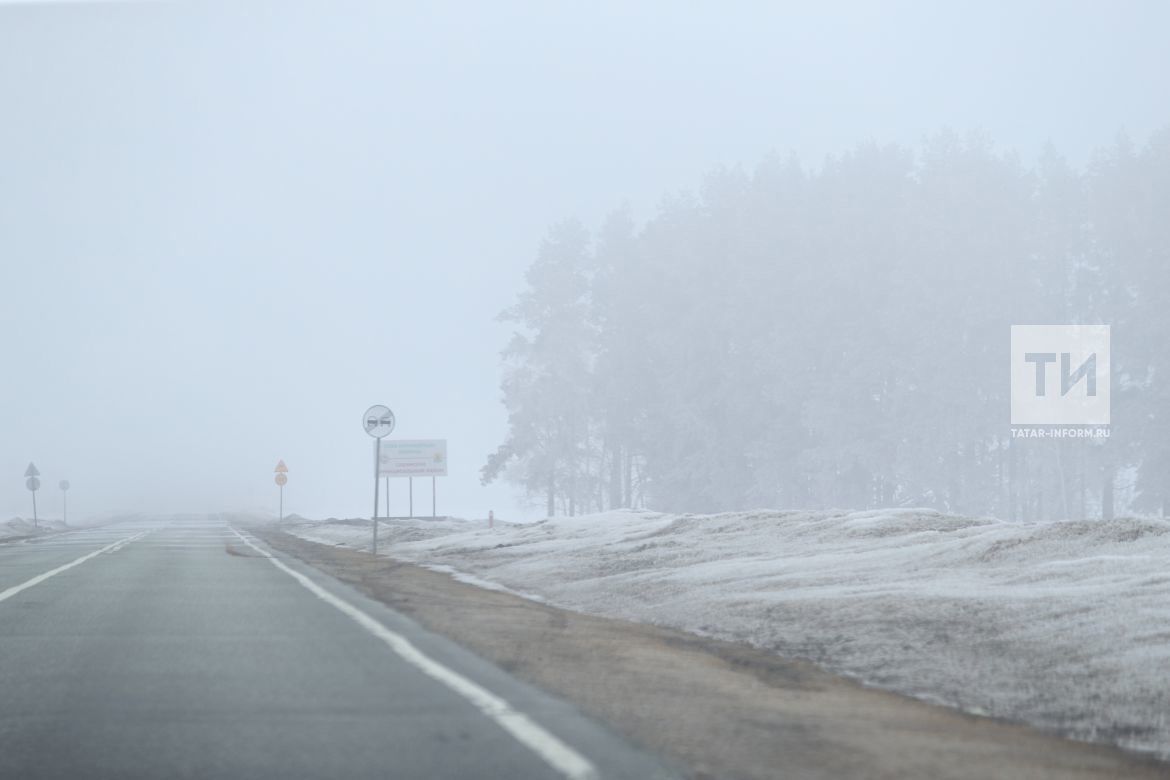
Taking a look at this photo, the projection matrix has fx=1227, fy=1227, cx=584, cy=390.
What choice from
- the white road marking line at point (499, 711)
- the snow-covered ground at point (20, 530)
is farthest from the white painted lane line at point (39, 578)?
the snow-covered ground at point (20, 530)

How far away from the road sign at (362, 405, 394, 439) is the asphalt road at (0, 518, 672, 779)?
541 inches

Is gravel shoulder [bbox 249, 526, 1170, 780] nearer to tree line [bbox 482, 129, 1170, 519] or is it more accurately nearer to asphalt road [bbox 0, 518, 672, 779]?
asphalt road [bbox 0, 518, 672, 779]

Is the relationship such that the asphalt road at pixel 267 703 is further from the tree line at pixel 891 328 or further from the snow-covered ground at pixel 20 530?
the tree line at pixel 891 328

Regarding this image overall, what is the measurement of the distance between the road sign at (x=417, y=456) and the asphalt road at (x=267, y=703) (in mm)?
43992

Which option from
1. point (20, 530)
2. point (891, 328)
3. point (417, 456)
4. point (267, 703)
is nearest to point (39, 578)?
point (267, 703)

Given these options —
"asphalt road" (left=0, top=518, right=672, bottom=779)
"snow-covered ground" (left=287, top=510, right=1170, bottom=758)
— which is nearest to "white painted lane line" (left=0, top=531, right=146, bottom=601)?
"asphalt road" (left=0, top=518, right=672, bottom=779)

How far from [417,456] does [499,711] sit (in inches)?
2031

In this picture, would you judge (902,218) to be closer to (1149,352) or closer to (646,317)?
(1149,352)

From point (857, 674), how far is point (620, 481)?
5367 cm

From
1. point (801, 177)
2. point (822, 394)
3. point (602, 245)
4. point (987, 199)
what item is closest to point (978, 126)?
point (987, 199)

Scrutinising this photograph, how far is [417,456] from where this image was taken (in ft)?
189

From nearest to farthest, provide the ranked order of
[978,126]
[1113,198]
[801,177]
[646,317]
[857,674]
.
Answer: [857,674] < [1113,198] < [978,126] < [801,177] < [646,317]

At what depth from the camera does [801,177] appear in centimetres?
5612

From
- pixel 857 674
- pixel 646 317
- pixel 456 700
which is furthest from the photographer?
pixel 646 317
